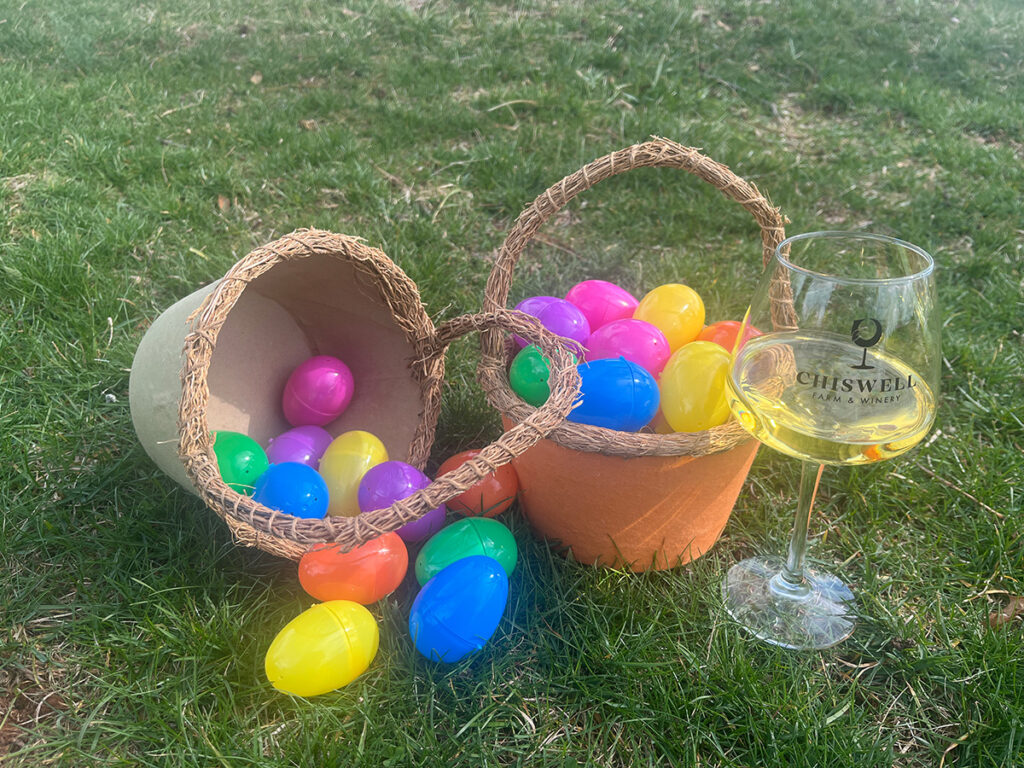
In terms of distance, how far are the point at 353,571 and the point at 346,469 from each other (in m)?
0.32

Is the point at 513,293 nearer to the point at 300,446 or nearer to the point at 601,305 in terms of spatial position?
the point at 601,305

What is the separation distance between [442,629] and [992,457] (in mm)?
1693

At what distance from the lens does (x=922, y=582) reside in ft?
6.42

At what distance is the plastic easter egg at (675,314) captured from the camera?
81.7 inches

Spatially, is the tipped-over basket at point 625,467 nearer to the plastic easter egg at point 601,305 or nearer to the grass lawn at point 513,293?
the grass lawn at point 513,293

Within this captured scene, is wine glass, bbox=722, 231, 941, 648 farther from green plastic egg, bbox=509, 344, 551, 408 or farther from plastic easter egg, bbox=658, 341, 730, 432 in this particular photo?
green plastic egg, bbox=509, 344, 551, 408

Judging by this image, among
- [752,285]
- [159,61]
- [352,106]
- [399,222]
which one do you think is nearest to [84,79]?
[159,61]

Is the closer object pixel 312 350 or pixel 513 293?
pixel 312 350

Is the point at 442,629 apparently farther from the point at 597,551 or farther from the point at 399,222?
the point at 399,222

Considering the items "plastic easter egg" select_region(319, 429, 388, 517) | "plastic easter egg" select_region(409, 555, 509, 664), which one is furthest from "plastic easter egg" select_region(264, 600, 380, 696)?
"plastic easter egg" select_region(319, 429, 388, 517)

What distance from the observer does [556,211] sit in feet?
6.22

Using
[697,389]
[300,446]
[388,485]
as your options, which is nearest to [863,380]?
[697,389]

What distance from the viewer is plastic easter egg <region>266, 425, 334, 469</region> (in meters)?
2.04

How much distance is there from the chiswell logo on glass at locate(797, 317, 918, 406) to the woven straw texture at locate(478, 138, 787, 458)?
25 centimetres
